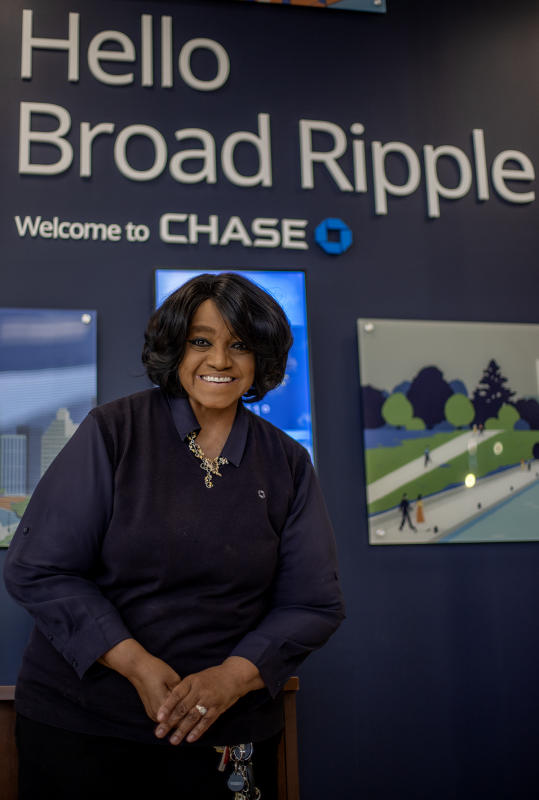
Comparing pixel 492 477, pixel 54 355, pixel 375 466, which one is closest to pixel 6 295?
pixel 54 355

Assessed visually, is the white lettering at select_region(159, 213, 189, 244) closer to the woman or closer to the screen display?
the screen display

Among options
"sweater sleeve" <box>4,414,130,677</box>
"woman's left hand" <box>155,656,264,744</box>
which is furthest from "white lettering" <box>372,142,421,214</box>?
"woman's left hand" <box>155,656,264,744</box>

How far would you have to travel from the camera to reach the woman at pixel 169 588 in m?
1.37

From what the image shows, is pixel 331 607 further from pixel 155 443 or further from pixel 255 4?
pixel 255 4

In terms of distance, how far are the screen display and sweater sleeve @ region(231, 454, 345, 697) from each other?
→ 1.19 m

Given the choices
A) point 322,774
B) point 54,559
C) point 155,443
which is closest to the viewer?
point 54,559

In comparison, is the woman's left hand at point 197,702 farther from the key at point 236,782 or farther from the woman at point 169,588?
the key at point 236,782

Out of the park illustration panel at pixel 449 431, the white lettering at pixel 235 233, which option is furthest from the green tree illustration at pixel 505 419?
the white lettering at pixel 235 233

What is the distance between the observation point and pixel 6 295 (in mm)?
2824

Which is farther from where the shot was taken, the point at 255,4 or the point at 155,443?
the point at 255,4

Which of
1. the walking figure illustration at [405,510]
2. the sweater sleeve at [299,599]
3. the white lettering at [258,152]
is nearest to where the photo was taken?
the sweater sleeve at [299,599]

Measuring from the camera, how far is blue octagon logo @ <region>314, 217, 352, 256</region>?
10.0 feet

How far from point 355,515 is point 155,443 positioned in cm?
154

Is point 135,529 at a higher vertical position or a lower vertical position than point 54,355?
lower
